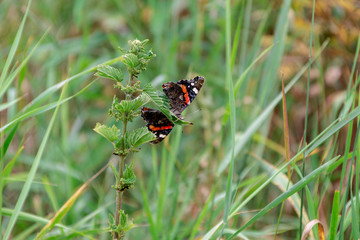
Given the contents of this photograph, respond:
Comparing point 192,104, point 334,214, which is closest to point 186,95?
point 334,214

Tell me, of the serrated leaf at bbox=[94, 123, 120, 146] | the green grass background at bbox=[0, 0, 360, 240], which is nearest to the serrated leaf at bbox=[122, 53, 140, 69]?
the serrated leaf at bbox=[94, 123, 120, 146]

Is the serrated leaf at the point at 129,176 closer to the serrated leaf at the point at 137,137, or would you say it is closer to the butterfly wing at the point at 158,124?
the serrated leaf at the point at 137,137

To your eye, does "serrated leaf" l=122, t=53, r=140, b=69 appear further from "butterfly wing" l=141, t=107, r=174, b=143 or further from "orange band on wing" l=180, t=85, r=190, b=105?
"orange band on wing" l=180, t=85, r=190, b=105

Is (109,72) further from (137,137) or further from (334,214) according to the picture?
(334,214)

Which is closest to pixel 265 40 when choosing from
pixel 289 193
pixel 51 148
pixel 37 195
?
pixel 51 148

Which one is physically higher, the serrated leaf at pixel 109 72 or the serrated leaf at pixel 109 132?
the serrated leaf at pixel 109 72

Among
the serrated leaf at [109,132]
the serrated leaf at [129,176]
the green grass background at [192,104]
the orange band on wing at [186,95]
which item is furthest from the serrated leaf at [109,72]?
the green grass background at [192,104]

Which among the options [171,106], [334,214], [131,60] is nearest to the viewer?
[131,60]

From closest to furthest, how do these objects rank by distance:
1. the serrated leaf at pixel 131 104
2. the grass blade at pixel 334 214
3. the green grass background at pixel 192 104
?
the serrated leaf at pixel 131 104, the grass blade at pixel 334 214, the green grass background at pixel 192 104

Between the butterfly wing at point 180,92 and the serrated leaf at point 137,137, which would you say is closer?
the serrated leaf at point 137,137
